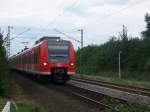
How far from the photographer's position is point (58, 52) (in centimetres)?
3528

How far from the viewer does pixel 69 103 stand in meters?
22.2

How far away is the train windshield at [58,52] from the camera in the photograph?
35188 mm

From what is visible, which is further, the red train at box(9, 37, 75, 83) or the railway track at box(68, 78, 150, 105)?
the red train at box(9, 37, 75, 83)

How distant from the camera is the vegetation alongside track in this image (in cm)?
5669

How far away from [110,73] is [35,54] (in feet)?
85.8

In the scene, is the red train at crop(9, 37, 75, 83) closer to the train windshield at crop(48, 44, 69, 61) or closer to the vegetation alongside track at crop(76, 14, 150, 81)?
the train windshield at crop(48, 44, 69, 61)

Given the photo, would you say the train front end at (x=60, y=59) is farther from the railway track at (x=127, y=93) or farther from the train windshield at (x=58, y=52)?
the railway track at (x=127, y=93)

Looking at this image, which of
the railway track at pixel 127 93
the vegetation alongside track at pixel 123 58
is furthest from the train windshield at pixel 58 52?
the vegetation alongside track at pixel 123 58

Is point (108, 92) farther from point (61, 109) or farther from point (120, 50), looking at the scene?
point (120, 50)

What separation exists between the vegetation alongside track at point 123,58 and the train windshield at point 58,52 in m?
16.8

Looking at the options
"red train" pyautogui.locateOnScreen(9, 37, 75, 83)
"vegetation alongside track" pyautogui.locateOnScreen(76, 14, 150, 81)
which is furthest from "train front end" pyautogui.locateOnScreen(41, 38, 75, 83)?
"vegetation alongside track" pyautogui.locateOnScreen(76, 14, 150, 81)

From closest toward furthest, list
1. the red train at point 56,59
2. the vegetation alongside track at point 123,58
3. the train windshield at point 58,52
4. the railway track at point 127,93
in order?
the railway track at point 127,93, the red train at point 56,59, the train windshield at point 58,52, the vegetation alongside track at point 123,58

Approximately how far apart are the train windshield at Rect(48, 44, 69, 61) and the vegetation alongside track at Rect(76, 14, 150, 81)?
55.0 feet

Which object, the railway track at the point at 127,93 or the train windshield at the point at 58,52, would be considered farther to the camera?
the train windshield at the point at 58,52
